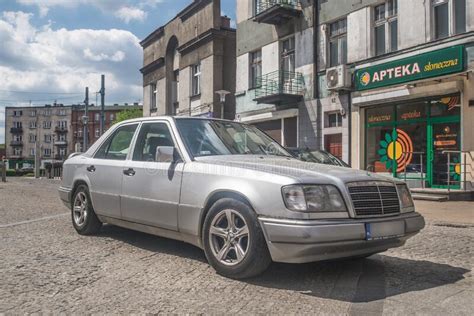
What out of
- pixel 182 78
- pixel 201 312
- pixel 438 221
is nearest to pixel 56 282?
pixel 201 312

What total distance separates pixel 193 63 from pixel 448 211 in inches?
876

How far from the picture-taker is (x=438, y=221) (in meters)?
9.07

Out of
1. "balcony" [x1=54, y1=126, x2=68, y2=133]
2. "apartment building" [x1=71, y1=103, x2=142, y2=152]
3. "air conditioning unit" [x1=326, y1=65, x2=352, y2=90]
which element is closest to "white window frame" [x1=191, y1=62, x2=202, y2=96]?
"air conditioning unit" [x1=326, y1=65, x2=352, y2=90]

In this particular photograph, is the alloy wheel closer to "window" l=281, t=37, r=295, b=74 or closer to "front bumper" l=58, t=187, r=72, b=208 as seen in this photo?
"front bumper" l=58, t=187, r=72, b=208

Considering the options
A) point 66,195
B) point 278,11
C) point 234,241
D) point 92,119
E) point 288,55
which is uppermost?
point 92,119

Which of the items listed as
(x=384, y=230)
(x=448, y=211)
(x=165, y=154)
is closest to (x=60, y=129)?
(x=448, y=211)

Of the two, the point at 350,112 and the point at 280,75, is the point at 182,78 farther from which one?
the point at 350,112

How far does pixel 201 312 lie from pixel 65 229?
4.44 m

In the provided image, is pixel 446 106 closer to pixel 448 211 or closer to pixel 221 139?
pixel 448 211

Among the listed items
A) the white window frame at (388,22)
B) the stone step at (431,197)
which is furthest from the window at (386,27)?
the stone step at (431,197)

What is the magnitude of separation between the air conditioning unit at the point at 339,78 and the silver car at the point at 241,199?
12182mm

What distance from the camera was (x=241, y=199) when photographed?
4.48 meters

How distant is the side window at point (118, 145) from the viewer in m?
6.34

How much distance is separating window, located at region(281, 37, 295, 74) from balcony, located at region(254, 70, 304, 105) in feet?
0.97
